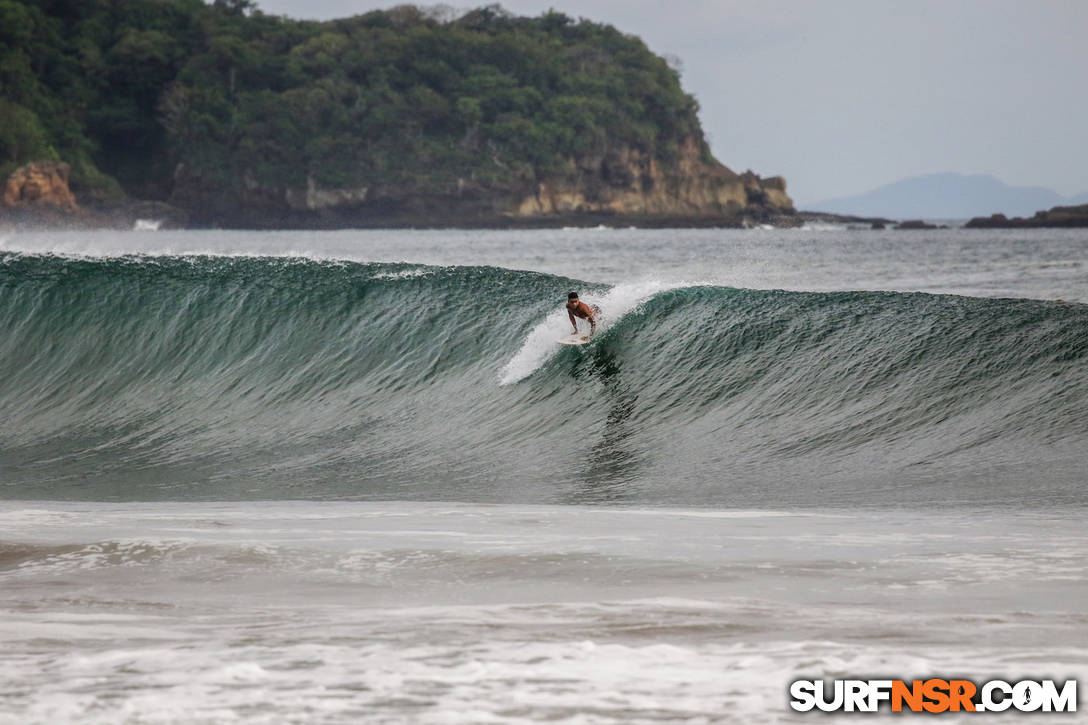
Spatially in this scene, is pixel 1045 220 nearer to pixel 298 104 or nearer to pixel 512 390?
pixel 298 104

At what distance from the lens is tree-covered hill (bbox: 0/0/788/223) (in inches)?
4530

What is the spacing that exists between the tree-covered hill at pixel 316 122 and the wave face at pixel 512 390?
98723 millimetres

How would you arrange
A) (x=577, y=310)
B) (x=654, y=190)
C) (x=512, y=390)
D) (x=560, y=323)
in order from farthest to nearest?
(x=654, y=190) → (x=560, y=323) → (x=577, y=310) → (x=512, y=390)

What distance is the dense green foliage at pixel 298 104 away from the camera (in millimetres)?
115062

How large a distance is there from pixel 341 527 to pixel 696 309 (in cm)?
754

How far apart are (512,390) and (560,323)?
161cm

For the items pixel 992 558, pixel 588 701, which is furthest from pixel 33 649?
pixel 992 558

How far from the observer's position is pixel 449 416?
1252 centimetres

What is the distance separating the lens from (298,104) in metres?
116

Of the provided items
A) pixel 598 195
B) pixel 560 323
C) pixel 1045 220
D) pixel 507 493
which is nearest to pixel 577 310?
pixel 560 323

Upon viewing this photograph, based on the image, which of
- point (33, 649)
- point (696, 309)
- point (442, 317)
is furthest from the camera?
point (442, 317)

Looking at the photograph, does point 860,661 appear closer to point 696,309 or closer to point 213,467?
point 213,467

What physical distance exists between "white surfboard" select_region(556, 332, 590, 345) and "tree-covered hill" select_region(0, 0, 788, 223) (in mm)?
101331

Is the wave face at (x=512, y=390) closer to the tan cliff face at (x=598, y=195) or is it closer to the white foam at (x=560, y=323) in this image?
the white foam at (x=560, y=323)
